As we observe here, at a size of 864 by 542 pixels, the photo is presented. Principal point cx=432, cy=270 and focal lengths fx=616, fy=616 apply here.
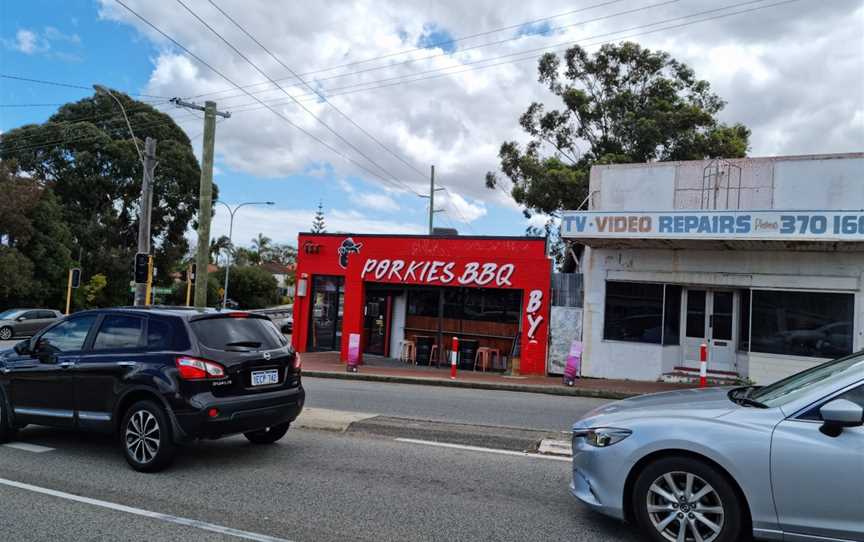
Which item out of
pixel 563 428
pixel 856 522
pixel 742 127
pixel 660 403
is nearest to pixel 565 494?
pixel 660 403

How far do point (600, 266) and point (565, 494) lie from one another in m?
11.3

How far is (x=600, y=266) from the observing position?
16016 millimetres

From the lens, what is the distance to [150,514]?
4797 millimetres

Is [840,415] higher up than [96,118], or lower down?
lower down

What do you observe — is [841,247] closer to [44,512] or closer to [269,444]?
[269,444]

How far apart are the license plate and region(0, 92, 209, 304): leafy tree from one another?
123 feet

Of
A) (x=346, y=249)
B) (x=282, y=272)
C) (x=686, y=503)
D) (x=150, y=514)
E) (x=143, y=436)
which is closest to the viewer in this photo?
(x=686, y=503)

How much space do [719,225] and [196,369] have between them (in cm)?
1136

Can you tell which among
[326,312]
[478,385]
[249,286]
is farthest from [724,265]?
[249,286]

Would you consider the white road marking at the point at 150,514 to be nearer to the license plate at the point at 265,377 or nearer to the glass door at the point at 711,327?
the license plate at the point at 265,377

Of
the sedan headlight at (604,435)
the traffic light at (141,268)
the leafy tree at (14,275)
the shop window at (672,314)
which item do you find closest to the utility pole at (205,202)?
the traffic light at (141,268)

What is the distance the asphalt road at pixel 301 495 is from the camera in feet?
14.8

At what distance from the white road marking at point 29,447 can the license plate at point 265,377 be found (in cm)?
255

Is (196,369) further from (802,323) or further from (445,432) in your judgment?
(802,323)
